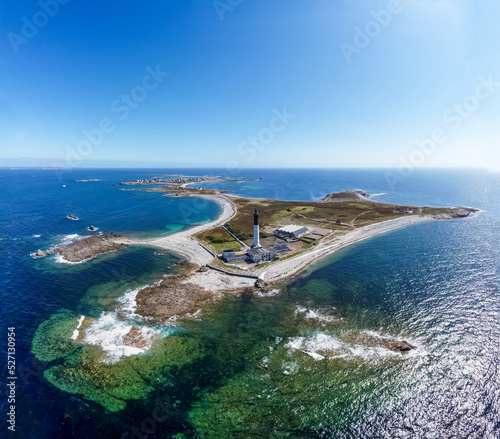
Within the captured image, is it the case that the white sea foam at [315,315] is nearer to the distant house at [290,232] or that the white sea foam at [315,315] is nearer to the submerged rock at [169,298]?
the submerged rock at [169,298]

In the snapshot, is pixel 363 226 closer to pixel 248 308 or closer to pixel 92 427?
pixel 248 308

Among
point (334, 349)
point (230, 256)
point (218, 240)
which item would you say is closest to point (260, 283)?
point (230, 256)

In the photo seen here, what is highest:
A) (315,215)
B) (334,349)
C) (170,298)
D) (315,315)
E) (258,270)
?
(315,215)

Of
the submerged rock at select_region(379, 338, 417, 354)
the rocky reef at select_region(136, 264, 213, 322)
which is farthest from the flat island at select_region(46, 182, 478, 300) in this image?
the submerged rock at select_region(379, 338, 417, 354)

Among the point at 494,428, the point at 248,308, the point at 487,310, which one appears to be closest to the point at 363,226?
the point at 487,310

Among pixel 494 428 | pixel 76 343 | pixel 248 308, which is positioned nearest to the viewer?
pixel 494 428

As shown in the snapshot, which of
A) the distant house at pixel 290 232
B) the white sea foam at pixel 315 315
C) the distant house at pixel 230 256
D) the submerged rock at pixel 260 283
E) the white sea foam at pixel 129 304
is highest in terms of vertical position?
the distant house at pixel 290 232

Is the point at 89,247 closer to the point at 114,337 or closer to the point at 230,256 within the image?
the point at 230,256

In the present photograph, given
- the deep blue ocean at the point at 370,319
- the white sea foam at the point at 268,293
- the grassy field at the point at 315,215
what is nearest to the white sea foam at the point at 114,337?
the deep blue ocean at the point at 370,319
